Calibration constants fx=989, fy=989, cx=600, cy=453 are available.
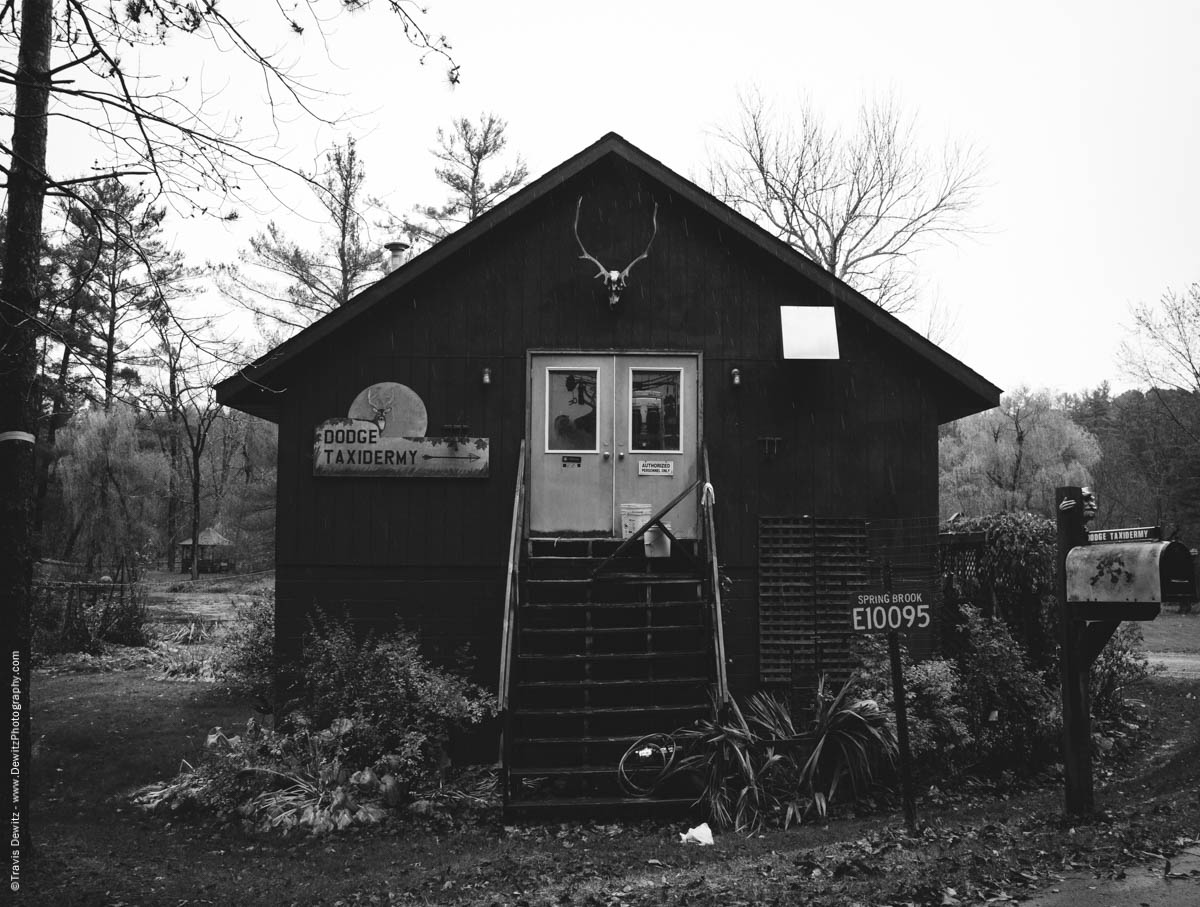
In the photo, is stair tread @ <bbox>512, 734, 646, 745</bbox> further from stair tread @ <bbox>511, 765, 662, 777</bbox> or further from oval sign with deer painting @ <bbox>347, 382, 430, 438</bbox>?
oval sign with deer painting @ <bbox>347, 382, 430, 438</bbox>

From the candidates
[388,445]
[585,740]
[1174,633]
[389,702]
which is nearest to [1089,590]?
[585,740]

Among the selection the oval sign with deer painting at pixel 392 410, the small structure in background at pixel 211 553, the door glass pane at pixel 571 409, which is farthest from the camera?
the small structure in background at pixel 211 553

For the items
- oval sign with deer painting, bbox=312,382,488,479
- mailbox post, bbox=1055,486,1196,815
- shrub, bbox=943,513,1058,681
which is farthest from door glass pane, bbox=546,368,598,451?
mailbox post, bbox=1055,486,1196,815

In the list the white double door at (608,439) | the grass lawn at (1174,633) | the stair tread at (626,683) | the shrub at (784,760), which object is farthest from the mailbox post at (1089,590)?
the grass lawn at (1174,633)

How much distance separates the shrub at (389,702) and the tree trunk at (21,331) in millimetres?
3074

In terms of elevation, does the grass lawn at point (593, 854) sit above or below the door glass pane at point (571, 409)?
below

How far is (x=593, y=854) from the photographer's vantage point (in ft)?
24.1

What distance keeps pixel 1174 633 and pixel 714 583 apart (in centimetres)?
2272

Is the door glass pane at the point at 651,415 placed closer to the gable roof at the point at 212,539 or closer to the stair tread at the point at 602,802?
the stair tread at the point at 602,802

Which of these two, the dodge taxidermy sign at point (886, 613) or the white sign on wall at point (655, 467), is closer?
the dodge taxidermy sign at point (886, 613)

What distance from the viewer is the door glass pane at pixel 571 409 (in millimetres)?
11102

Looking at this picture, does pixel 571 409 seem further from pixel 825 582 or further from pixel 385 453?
pixel 825 582

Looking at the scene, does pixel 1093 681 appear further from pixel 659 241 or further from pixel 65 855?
pixel 65 855

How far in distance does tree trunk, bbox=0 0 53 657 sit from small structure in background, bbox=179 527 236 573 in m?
42.1
